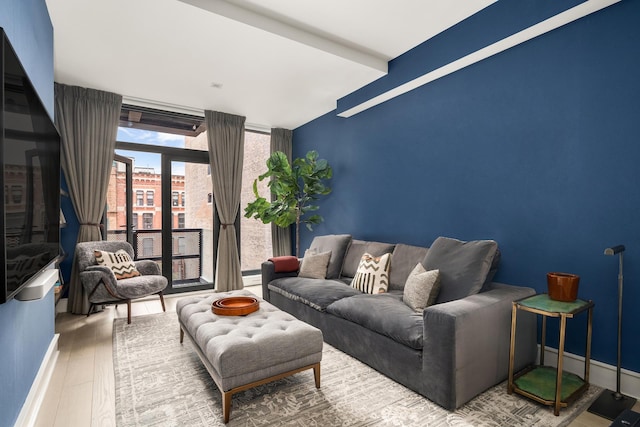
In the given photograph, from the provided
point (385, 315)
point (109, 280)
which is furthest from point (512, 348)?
point (109, 280)

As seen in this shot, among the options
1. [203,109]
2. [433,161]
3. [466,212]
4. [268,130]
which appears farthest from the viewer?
[268,130]

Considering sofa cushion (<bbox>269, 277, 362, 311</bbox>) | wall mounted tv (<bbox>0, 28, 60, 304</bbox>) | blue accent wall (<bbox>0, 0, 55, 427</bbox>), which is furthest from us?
sofa cushion (<bbox>269, 277, 362, 311</bbox>)

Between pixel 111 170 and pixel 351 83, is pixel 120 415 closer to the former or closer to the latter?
pixel 111 170

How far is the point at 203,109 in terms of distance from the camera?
477 centimetres

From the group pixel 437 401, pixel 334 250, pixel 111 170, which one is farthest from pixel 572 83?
pixel 111 170

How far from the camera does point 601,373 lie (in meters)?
2.18

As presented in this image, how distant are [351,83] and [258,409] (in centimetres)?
336

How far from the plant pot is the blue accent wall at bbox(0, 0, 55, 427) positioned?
2982 mm

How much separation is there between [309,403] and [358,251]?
2008mm

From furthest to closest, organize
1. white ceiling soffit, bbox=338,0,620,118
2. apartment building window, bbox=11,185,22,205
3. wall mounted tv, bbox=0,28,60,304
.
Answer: white ceiling soffit, bbox=338,0,620,118, apartment building window, bbox=11,185,22,205, wall mounted tv, bbox=0,28,60,304

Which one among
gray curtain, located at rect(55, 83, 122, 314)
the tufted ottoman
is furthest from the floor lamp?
gray curtain, located at rect(55, 83, 122, 314)

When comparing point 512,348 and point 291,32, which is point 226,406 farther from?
point 291,32

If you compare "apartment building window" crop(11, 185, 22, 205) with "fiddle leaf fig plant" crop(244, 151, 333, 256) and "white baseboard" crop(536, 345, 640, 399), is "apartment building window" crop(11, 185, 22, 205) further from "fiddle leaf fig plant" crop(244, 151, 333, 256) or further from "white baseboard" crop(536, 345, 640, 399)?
"fiddle leaf fig plant" crop(244, 151, 333, 256)

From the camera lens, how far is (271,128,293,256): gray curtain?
5.57m
